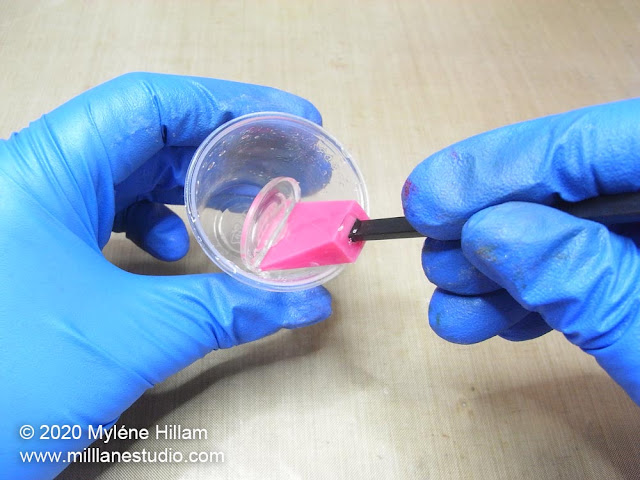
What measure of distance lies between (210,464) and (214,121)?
593 millimetres

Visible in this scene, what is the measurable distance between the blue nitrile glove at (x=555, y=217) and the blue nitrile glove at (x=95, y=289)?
12.6 inches

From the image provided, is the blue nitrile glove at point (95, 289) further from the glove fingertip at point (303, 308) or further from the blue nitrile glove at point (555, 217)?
the blue nitrile glove at point (555, 217)

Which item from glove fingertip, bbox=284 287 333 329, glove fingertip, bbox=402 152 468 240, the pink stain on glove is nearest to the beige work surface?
glove fingertip, bbox=284 287 333 329

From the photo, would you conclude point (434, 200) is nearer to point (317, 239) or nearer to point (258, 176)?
point (317, 239)

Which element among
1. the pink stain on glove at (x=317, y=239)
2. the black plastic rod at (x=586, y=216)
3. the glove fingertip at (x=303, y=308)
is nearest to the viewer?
the black plastic rod at (x=586, y=216)

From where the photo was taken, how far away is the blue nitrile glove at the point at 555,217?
60 centimetres

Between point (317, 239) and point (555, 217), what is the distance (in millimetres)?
314

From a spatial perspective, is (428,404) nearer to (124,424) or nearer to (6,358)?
(124,424)

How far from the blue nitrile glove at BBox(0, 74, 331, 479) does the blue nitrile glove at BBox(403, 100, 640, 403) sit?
0.32 m

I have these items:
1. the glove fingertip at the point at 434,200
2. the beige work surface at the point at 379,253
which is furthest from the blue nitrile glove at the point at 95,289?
the glove fingertip at the point at 434,200

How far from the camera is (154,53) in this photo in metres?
1.31

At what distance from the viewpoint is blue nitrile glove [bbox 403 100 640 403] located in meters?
0.60

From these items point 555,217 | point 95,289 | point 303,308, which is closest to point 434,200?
point 555,217

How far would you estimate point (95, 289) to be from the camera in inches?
30.6
